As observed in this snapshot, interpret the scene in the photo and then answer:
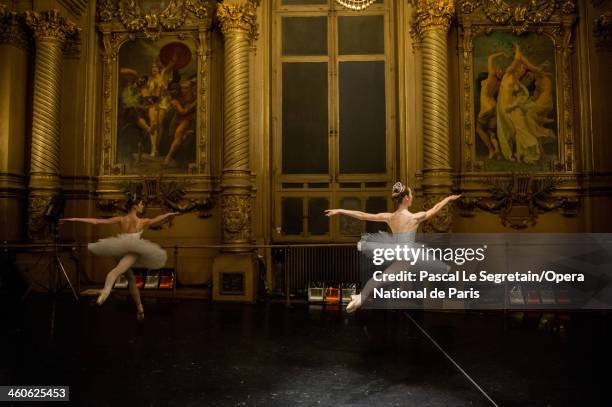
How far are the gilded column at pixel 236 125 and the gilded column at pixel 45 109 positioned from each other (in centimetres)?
312

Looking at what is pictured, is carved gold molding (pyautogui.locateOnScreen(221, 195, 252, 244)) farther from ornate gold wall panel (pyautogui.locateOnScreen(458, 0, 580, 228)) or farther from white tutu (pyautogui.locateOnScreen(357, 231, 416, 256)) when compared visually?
ornate gold wall panel (pyautogui.locateOnScreen(458, 0, 580, 228))

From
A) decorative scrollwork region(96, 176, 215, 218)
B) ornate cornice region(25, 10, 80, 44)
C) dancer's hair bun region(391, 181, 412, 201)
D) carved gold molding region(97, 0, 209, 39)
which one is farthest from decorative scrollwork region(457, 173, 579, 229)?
ornate cornice region(25, 10, 80, 44)

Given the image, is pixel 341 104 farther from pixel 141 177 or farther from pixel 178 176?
pixel 141 177

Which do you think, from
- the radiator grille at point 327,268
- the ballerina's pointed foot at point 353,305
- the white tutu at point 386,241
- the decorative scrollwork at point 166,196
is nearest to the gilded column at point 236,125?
the decorative scrollwork at point 166,196

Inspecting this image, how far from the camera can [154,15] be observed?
938 cm

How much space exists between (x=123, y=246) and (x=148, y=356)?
190 centimetres

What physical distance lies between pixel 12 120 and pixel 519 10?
9.89m

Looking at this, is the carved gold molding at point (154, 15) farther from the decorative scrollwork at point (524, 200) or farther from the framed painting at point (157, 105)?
the decorative scrollwork at point (524, 200)

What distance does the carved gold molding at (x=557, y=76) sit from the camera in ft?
29.6

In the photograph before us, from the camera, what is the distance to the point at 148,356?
4.49 metres

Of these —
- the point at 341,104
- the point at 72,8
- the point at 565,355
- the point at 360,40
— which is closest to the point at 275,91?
the point at 341,104

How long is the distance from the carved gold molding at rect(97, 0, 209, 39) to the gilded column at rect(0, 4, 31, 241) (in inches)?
65.4

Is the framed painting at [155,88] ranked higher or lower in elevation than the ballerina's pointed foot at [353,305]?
higher

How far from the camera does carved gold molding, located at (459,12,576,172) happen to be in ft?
29.6
